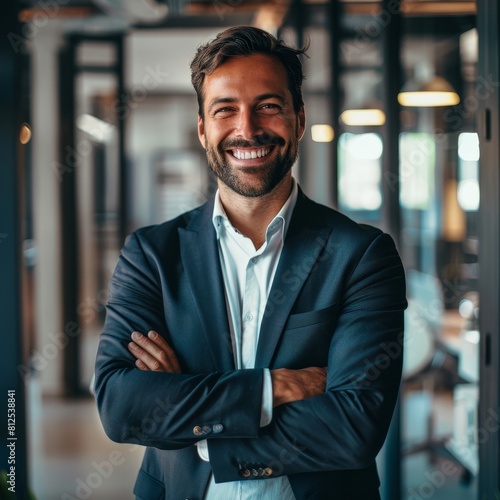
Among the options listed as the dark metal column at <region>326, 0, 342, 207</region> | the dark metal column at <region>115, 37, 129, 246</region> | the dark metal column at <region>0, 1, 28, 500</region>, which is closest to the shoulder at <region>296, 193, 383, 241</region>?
the dark metal column at <region>0, 1, 28, 500</region>

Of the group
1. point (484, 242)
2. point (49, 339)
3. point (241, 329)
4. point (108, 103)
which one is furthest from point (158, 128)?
point (241, 329)

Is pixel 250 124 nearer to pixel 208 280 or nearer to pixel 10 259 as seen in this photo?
pixel 208 280

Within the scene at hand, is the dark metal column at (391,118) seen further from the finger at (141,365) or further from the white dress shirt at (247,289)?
the finger at (141,365)

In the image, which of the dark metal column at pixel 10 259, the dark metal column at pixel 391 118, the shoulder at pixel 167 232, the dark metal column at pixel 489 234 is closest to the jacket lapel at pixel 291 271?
the shoulder at pixel 167 232

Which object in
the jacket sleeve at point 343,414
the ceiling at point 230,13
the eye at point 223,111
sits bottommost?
the jacket sleeve at point 343,414

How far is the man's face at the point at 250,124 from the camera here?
5.37 ft

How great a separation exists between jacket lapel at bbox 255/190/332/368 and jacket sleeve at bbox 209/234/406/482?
5.0 inches

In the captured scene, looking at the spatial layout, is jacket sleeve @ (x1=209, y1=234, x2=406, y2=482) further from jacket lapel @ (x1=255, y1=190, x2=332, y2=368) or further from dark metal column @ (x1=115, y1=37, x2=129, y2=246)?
dark metal column @ (x1=115, y1=37, x2=129, y2=246)

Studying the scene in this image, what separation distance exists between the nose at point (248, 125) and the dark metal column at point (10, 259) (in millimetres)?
846

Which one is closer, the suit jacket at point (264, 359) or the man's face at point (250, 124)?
the suit jacket at point (264, 359)

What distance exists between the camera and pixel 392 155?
349 cm

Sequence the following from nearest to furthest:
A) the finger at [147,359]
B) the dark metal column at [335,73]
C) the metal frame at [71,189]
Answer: the finger at [147,359] → the dark metal column at [335,73] → the metal frame at [71,189]

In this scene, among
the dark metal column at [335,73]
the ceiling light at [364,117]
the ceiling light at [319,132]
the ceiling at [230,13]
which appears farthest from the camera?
the ceiling light at [319,132]

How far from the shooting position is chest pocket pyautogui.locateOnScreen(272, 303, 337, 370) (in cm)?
161
